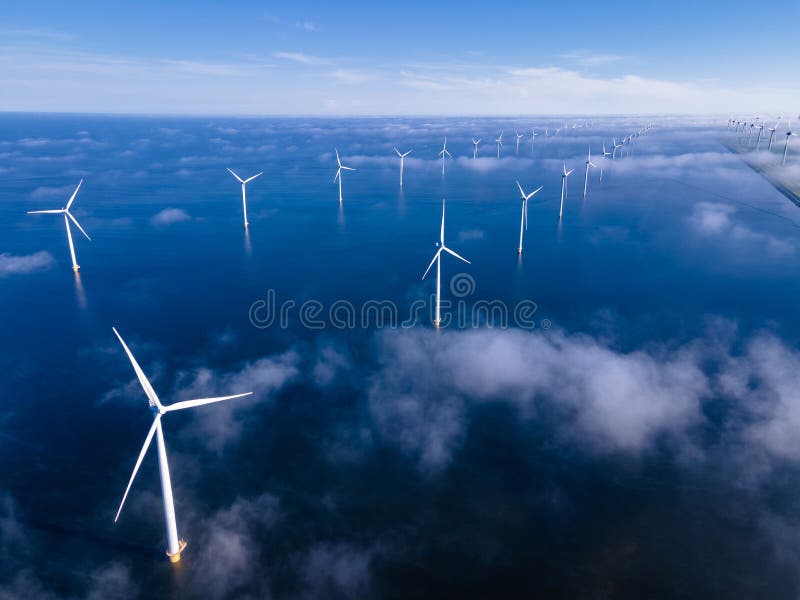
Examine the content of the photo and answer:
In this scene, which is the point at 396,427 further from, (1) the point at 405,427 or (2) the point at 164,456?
(2) the point at 164,456

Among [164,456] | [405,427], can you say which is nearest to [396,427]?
[405,427]

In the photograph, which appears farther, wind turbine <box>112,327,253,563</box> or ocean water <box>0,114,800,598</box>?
ocean water <box>0,114,800,598</box>

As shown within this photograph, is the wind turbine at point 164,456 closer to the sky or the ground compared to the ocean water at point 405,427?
closer to the sky

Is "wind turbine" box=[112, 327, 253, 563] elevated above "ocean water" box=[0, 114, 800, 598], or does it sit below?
above

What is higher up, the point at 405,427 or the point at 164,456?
the point at 164,456

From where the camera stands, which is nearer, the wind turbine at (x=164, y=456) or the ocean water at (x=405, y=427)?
the wind turbine at (x=164, y=456)

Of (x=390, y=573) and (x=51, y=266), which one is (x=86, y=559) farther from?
(x=51, y=266)

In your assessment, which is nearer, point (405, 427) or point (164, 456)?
point (164, 456)

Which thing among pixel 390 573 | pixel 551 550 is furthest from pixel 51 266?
pixel 551 550
